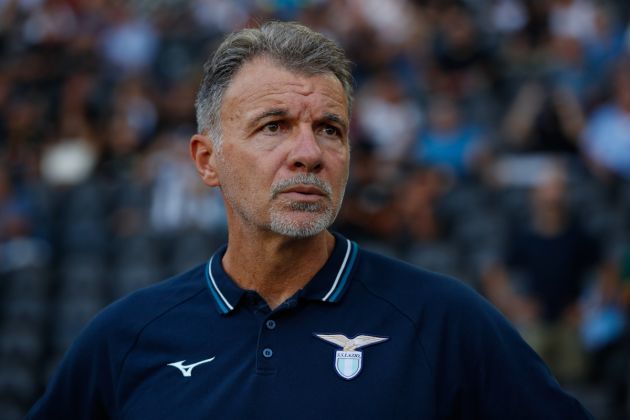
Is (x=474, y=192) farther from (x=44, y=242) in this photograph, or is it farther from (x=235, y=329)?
(x=235, y=329)

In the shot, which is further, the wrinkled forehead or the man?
the wrinkled forehead

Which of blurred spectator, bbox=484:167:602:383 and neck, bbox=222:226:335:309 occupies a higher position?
neck, bbox=222:226:335:309

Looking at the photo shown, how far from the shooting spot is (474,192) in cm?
966

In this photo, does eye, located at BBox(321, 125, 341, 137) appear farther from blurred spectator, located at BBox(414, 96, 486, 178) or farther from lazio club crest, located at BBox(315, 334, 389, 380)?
blurred spectator, located at BBox(414, 96, 486, 178)

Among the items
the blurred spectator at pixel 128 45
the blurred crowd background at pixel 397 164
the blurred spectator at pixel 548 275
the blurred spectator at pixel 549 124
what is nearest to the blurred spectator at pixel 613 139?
the blurred crowd background at pixel 397 164

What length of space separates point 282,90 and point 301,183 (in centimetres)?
27

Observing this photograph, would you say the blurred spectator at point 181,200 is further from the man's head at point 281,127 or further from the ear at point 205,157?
the man's head at point 281,127

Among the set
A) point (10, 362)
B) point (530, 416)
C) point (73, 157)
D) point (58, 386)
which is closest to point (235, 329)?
point (58, 386)

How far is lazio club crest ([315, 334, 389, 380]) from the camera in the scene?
2.59 metres

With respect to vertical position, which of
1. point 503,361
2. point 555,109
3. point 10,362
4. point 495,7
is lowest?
point 10,362

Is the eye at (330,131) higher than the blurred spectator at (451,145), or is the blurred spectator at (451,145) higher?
the eye at (330,131)

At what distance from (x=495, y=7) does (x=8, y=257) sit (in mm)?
6956

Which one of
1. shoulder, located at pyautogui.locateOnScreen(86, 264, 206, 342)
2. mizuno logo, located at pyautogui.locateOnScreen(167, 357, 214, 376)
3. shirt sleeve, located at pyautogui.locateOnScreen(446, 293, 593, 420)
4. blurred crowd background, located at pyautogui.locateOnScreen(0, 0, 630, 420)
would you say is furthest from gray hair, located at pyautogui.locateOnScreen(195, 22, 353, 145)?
blurred crowd background, located at pyautogui.locateOnScreen(0, 0, 630, 420)

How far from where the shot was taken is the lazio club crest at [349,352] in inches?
102
